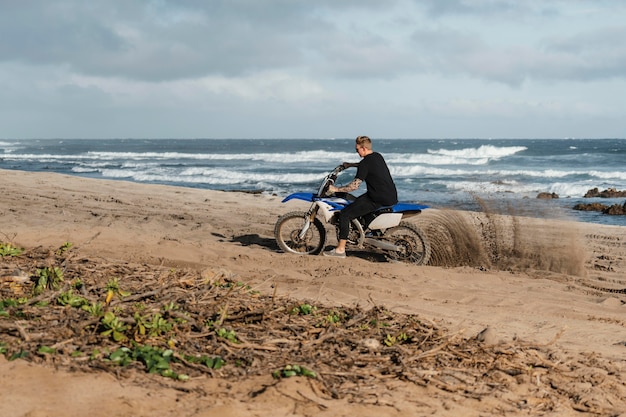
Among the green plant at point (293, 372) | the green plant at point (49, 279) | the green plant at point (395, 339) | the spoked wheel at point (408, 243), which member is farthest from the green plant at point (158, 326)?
the spoked wheel at point (408, 243)

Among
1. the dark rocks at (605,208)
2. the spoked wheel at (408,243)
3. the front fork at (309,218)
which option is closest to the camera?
the spoked wheel at (408,243)

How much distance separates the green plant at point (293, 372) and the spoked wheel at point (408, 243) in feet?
17.5

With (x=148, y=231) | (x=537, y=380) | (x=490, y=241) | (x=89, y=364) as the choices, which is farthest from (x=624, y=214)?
(x=89, y=364)

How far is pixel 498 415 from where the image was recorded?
11.9 feet

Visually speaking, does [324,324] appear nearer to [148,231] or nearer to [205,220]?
[148,231]

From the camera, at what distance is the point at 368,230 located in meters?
9.16

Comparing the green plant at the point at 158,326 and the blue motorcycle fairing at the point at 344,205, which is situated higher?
the blue motorcycle fairing at the point at 344,205

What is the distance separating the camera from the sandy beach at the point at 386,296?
3.50 metres

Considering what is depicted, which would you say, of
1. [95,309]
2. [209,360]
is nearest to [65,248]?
[95,309]

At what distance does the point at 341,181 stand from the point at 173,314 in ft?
88.1

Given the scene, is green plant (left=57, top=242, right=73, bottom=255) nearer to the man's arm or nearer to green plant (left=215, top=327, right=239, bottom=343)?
green plant (left=215, top=327, right=239, bottom=343)

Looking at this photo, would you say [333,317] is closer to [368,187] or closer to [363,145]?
[368,187]

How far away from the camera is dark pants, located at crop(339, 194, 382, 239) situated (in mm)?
8820

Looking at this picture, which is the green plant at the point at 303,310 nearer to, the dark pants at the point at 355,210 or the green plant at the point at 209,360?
the green plant at the point at 209,360
